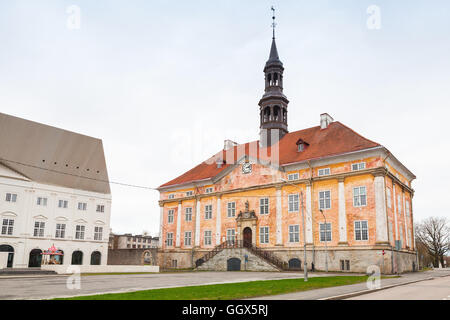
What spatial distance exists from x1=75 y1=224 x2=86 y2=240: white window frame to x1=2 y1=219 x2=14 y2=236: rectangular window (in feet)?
30.3

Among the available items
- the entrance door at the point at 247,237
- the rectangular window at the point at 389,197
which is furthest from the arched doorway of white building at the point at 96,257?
the rectangular window at the point at 389,197

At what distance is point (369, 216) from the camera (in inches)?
1447

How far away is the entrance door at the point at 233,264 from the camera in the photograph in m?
42.9

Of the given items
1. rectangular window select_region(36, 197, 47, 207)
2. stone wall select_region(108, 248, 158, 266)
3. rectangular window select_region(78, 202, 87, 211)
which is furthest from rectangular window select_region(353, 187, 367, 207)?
rectangular window select_region(36, 197, 47, 207)

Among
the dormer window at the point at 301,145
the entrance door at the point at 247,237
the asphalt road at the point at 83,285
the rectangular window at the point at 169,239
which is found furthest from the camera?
the rectangular window at the point at 169,239

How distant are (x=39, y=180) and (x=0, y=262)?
17.1 meters

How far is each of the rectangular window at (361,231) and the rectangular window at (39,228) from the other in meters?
41.6

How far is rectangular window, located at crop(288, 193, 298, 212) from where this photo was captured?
42219 millimetres

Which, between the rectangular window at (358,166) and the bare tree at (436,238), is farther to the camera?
the bare tree at (436,238)

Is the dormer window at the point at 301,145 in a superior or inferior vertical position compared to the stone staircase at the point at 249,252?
superior

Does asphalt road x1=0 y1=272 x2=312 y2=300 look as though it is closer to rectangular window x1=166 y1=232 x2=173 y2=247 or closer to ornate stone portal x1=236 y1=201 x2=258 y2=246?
ornate stone portal x1=236 y1=201 x2=258 y2=246

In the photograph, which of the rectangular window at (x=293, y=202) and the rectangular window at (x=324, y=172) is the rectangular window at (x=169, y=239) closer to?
the rectangular window at (x=293, y=202)
